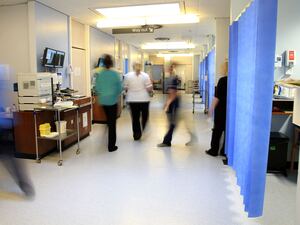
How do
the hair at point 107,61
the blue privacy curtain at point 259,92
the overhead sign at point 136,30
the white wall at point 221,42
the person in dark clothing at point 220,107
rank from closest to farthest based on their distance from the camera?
the blue privacy curtain at point 259,92 → the person in dark clothing at point 220,107 → the hair at point 107,61 → the white wall at point 221,42 → the overhead sign at point 136,30

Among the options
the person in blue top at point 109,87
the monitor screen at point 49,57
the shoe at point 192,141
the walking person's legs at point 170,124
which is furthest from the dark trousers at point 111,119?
the monitor screen at point 49,57

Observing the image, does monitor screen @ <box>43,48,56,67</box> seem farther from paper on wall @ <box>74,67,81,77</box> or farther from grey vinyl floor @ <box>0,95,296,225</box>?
grey vinyl floor @ <box>0,95,296,225</box>

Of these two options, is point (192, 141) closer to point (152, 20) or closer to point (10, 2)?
point (152, 20)

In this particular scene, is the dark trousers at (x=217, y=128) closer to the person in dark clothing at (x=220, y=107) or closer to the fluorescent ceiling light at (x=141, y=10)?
the person in dark clothing at (x=220, y=107)

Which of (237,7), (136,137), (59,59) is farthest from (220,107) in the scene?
(59,59)

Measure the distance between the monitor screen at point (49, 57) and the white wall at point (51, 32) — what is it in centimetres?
14

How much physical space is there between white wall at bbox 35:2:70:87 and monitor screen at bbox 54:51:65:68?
179 mm

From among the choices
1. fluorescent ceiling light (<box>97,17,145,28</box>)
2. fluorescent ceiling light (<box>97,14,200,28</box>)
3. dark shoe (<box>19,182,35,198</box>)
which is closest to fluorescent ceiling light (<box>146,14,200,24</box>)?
fluorescent ceiling light (<box>97,14,200,28</box>)

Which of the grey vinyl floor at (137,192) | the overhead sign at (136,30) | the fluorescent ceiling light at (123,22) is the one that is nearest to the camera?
the grey vinyl floor at (137,192)

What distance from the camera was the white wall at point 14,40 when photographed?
5055 millimetres

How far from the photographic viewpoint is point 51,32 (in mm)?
5469

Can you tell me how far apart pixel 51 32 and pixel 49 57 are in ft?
2.20

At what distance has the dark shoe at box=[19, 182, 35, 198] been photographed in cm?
301

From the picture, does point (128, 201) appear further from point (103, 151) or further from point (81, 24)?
point (81, 24)
